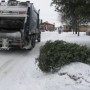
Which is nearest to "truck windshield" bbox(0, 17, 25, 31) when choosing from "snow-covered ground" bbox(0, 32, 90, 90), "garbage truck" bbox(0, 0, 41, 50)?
"garbage truck" bbox(0, 0, 41, 50)

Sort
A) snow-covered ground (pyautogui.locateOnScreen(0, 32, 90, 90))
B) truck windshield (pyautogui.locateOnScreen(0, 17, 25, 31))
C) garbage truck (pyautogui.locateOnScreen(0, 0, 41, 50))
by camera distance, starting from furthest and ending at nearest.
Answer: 1. truck windshield (pyautogui.locateOnScreen(0, 17, 25, 31))
2. garbage truck (pyautogui.locateOnScreen(0, 0, 41, 50))
3. snow-covered ground (pyautogui.locateOnScreen(0, 32, 90, 90))

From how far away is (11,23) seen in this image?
58.2ft

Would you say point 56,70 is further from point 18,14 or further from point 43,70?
point 18,14

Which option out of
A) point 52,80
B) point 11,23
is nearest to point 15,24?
point 11,23

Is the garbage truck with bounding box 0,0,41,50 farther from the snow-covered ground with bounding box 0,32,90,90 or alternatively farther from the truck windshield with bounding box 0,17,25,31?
the snow-covered ground with bounding box 0,32,90,90

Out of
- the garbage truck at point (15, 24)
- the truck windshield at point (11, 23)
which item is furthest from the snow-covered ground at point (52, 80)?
the truck windshield at point (11, 23)

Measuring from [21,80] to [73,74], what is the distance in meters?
1.82

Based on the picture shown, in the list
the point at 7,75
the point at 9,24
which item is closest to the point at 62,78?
the point at 7,75

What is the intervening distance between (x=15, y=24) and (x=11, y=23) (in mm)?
265

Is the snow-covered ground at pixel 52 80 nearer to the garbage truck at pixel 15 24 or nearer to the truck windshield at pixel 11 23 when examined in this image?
the garbage truck at pixel 15 24

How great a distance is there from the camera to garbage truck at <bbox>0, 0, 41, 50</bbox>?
1592cm

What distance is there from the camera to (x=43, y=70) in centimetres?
933

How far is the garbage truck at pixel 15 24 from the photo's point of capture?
15.9 metres

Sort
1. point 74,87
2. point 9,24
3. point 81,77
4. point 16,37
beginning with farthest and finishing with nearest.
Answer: point 9,24 < point 16,37 < point 81,77 < point 74,87
